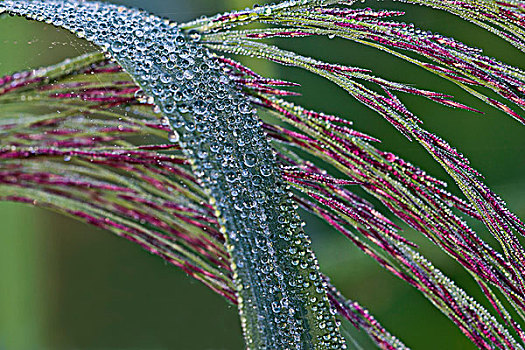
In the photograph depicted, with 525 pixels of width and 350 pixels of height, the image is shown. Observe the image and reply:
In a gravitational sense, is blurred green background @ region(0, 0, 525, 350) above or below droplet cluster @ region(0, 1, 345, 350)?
above

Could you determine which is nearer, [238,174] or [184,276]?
[238,174]

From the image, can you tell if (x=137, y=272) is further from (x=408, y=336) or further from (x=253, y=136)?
(x=253, y=136)

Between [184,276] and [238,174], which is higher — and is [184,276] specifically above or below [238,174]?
above

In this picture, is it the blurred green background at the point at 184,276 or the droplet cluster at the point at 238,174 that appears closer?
the droplet cluster at the point at 238,174

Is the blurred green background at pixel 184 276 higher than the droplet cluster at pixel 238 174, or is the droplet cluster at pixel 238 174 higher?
the blurred green background at pixel 184 276
